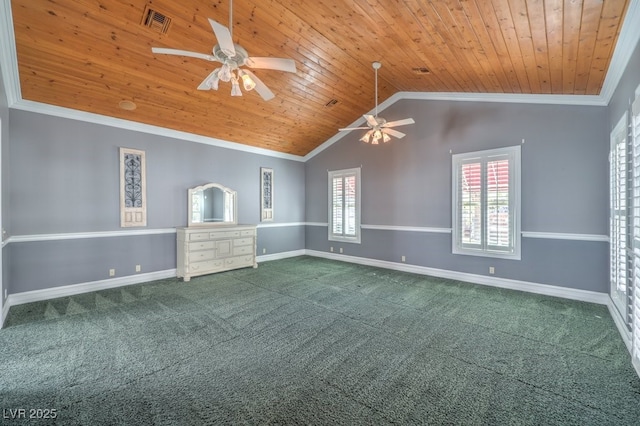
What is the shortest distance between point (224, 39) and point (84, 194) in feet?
13.1

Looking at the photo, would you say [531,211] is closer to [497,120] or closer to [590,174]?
[590,174]

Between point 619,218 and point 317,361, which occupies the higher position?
point 619,218

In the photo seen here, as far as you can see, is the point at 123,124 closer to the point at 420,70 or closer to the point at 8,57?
the point at 8,57

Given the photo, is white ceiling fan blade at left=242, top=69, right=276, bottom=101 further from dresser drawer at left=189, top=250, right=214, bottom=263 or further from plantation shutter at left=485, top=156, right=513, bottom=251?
plantation shutter at left=485, top=156, right=513, bottom=251

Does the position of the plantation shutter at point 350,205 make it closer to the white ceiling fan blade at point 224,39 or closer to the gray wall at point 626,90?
the gray wall at point 626,90

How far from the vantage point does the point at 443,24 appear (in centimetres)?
305

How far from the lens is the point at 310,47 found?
3.98 metres

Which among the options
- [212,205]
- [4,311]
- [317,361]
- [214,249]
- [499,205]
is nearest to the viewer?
[317,361]

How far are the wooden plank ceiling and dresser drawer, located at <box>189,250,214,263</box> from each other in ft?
8.20

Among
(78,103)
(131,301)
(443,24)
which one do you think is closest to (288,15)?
(443,24)

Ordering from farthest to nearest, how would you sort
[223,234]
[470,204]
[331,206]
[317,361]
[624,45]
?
1. [331,206]
2. [223,234]
3. [470,204]
4. [624,45]
5. [317,361]

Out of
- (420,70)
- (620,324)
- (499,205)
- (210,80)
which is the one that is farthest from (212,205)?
(620,324)

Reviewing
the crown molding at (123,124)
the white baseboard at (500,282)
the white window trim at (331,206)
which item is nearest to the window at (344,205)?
the white window trim at (331,206)

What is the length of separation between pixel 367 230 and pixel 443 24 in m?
4.45
